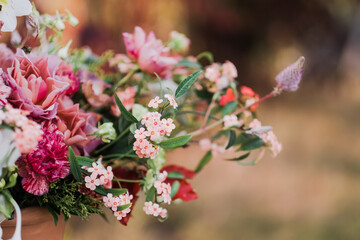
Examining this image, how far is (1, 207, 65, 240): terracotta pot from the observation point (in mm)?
437

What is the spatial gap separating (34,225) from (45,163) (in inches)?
4.0

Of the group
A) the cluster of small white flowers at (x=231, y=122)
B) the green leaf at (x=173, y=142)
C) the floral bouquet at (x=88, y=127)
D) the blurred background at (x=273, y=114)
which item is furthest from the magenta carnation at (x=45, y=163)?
the blurred background at (x=273, y=114)

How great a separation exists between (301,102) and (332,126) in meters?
0.20

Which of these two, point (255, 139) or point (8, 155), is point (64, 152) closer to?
point (8, 155)

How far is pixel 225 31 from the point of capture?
1.98m

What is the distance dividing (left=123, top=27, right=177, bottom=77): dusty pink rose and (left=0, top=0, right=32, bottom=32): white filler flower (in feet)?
0.50

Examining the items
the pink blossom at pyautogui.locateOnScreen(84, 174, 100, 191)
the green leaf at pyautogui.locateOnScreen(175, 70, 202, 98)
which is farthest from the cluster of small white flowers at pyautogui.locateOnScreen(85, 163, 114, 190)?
the green leaf at pyautogui.locateOnScreen(175, 70, 202, 98)

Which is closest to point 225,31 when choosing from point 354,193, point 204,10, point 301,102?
point 204,10

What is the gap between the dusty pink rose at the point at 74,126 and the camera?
438mm

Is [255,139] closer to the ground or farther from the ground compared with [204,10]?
closer to the ground

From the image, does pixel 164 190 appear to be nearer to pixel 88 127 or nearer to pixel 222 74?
pixel 88 127

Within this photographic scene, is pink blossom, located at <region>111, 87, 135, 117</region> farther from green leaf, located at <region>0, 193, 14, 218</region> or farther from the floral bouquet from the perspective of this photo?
green leaf, located at <region>0, 193, 14, 218</region>

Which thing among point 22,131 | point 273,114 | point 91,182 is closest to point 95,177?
point 91,182

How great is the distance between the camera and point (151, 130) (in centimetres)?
40
